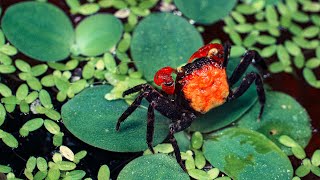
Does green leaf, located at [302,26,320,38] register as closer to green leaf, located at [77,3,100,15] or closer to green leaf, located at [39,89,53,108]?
green leaf, located at [77,3,100,15]

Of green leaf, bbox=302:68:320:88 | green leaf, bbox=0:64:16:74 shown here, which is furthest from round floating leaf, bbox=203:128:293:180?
green leaf, bbox=0:64:16:74

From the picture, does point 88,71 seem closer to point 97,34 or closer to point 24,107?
point 97,34

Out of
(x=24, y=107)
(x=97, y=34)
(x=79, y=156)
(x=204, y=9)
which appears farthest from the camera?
(x=204, y=9)

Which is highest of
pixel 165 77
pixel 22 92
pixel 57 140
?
pixel 165 77

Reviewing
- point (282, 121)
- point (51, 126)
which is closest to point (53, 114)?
point (51, 126)

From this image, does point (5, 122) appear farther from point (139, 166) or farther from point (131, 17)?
point (131, 17)

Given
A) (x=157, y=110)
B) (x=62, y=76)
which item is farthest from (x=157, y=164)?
(x=62, y=76)

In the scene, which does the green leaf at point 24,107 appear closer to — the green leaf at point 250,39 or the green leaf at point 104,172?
the green leaf at point 104,172
